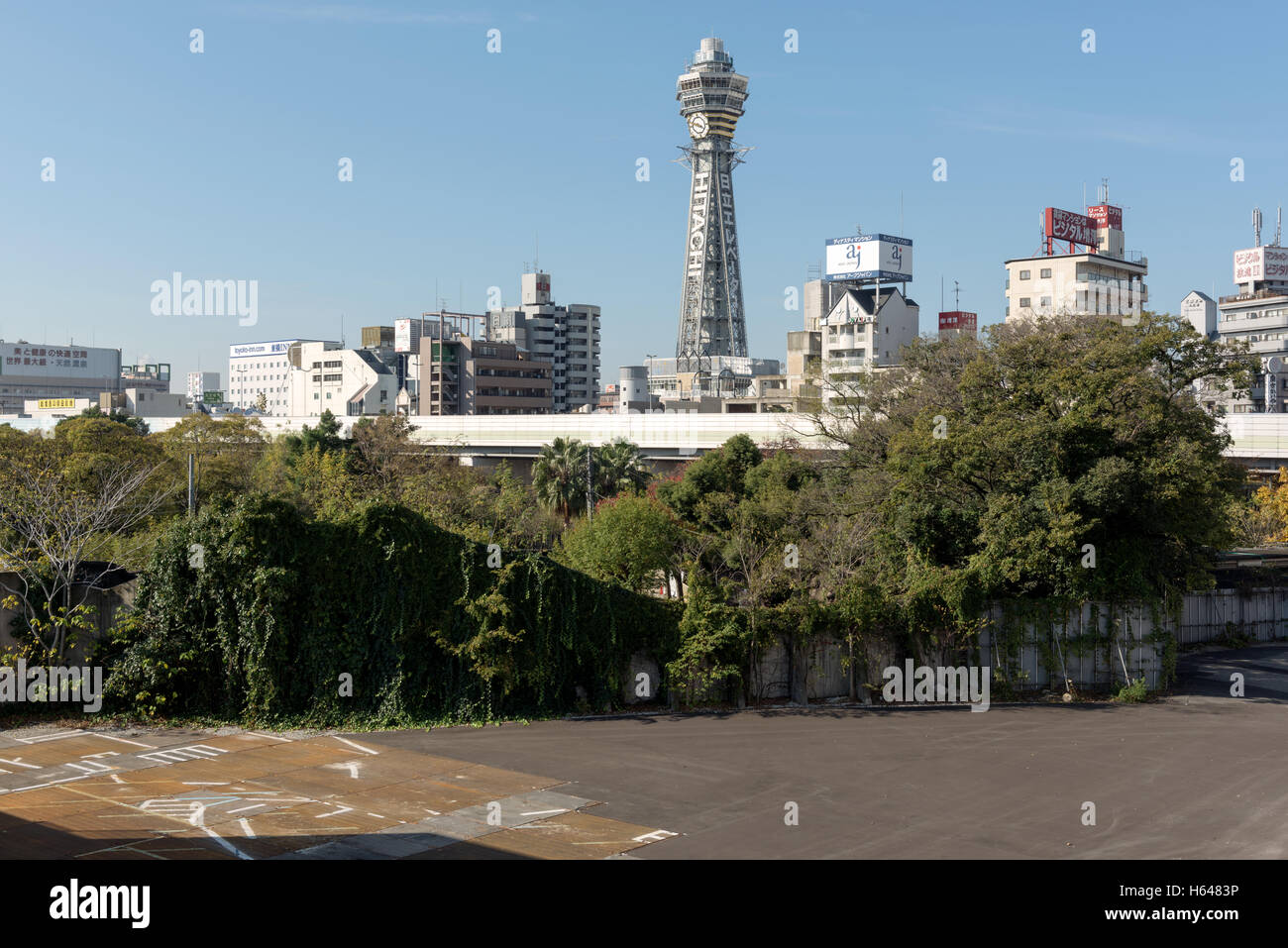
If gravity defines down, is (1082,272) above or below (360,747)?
above

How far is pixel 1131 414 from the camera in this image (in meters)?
31.6

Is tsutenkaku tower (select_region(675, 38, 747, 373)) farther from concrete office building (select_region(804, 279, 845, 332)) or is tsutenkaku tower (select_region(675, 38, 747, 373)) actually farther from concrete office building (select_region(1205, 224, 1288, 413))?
concrete office building (select_region(1205, 224, 1288, 413))

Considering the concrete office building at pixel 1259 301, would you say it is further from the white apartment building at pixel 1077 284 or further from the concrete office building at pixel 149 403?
the concrete office building at pixel 149 403

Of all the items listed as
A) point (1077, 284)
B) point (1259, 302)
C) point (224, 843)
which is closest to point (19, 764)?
point (224, 843)

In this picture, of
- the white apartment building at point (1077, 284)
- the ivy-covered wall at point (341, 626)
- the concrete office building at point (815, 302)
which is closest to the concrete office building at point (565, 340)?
the concrete office building at point (815, 302)

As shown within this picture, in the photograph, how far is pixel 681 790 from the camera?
20.5m

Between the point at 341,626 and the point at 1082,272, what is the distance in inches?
4102

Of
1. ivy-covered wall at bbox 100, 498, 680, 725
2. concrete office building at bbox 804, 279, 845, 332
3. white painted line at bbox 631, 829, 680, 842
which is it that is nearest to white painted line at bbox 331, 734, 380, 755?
ivy-covered wall at bbox 100, 498, 680, 725

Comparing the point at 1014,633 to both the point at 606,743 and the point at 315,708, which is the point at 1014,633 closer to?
the point at 606,743

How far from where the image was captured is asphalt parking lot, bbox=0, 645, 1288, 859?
17484 millimetres

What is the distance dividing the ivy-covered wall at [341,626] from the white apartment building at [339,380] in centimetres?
13400

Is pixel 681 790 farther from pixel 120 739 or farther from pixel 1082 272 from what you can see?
pixel 1082 272

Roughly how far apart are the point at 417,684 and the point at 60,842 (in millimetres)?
9858
